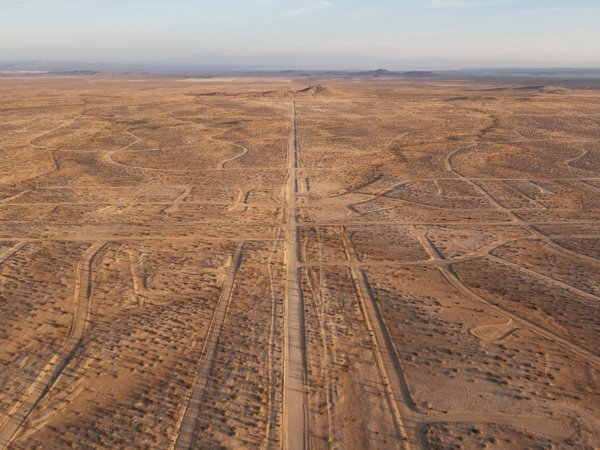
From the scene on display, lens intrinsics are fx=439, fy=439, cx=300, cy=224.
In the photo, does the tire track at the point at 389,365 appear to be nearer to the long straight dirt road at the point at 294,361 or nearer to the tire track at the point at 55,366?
the long straight dirt road at the point at 294,361

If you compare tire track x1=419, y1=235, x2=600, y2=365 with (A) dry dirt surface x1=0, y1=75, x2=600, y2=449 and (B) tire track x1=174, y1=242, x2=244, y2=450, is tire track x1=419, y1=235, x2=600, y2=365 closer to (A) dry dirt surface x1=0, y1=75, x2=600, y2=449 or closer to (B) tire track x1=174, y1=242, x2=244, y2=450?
(A) dry dirt surface x1=0, y1=75, x2=600, y2=449

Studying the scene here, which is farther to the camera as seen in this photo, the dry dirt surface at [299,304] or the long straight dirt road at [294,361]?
the dry dirt surface at [299,304]

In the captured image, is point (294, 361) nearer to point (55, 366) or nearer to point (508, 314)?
point (55, 366)

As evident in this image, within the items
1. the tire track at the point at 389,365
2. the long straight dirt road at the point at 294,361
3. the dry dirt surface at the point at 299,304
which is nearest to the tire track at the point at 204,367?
the dry dirt surface at the point at 299,304

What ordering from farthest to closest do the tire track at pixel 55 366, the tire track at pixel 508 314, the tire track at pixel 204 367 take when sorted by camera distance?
the tire track at pixel 508 314, the tire track at pixel 55 366, the tire track at pixel 204 367

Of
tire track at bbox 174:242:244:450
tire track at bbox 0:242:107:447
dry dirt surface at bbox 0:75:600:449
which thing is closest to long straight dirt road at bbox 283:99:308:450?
dry dirt surface at bbox 0:75:600:449

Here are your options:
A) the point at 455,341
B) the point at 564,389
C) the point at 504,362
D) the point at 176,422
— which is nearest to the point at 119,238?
the point at 176,422
